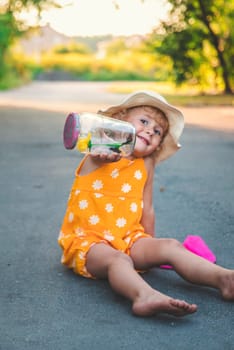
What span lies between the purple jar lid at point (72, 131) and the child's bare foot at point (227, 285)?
2.77ft

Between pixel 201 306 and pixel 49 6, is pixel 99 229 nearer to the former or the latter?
pixel 201 306

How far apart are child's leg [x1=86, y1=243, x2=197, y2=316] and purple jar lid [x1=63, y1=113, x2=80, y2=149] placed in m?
0.48

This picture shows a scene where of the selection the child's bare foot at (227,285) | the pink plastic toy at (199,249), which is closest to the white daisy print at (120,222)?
the pink plastic toy at (199,249)

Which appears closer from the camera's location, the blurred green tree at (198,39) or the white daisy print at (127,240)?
the white daisy print at (127,240)

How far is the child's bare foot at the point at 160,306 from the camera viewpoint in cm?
260

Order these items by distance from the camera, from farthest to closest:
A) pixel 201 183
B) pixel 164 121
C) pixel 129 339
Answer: pixel 201 183 → pixel 164 121 → pixel 129 339

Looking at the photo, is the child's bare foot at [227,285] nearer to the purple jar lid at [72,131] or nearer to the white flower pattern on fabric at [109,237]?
the white flower pattern on fabric at [109,237]

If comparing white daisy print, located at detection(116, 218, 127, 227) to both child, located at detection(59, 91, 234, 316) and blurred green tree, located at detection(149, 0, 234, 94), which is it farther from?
blurred green tree, located at detection(149, 0, 234, 94)

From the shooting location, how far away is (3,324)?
2650 millimetres

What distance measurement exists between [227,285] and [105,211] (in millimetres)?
725

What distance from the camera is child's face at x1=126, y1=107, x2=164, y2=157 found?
3357 millimetres

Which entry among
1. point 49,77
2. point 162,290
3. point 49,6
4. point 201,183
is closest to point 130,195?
point 162,290

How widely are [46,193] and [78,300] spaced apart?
250 centimetres

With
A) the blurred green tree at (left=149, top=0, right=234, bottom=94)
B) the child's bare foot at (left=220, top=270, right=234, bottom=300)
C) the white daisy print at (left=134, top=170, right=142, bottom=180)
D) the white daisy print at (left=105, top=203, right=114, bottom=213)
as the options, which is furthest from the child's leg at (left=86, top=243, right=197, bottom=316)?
the blurred green tree at (left=149, top=0, right=234, bottom=94)
